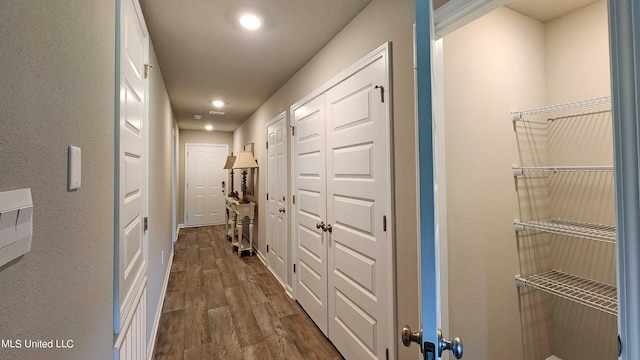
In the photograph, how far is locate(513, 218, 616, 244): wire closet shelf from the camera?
147 centimetres

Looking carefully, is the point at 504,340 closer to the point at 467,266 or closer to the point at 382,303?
the point at 467,266

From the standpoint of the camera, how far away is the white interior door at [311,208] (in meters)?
2.28

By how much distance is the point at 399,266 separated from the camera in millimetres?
1476

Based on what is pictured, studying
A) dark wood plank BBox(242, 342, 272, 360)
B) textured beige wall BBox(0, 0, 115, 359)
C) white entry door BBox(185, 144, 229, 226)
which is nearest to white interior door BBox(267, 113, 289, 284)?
dark wood plank BBox(242, 342, 272, 360)

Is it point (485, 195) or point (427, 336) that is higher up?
point (485, 195)

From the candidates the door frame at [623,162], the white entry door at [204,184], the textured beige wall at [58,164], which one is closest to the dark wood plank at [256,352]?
the textured beige wall at [58,164]

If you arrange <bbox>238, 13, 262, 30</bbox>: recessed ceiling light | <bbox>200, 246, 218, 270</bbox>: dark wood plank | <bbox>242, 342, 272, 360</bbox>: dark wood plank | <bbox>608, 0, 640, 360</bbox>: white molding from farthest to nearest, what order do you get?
<bbox>200, 246, 218, 270</bbox>: dark wood plank → <bbox>242, 342, 272, 360</bbox>: dark wood plank → <bbox>238, 13, 262, 30</bbox>: recessed ceiling light → <bbox>608, 0, 640, 360</bbox>: white molding

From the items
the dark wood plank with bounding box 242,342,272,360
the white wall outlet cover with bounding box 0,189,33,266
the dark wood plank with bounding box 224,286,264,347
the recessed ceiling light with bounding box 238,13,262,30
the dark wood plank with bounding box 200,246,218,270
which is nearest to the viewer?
the white wall outlet cover with bounding box 0,189,33,266

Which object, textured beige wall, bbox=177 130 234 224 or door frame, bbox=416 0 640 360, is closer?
door frame, bbox=416 0 640 360

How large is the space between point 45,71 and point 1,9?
0.17 meters

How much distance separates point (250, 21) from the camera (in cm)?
188

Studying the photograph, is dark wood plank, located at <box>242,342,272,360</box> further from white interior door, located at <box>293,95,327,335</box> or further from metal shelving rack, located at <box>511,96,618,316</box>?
metal shelving rack, located at <box>511,96,618,316</box>

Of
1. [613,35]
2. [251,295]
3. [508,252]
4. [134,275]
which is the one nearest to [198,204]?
[251,295]

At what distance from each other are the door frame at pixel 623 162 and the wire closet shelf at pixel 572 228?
1.00 meters
